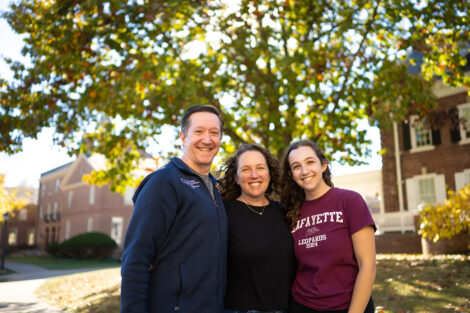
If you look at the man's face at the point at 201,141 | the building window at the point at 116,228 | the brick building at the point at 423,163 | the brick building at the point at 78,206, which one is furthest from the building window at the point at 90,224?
Answer: the man's face at the point at 201,141

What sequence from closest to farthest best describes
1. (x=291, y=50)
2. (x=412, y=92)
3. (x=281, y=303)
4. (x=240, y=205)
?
1. (x=281, y=303)
2. (x=240, y=205)
3. (x=412, y=92)
4. (x=291, y=50)

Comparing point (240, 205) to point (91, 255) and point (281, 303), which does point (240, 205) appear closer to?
point (281, 303)

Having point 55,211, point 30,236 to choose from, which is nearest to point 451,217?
point 55,211

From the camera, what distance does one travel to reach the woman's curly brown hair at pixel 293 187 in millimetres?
3446

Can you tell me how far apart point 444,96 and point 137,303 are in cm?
2154

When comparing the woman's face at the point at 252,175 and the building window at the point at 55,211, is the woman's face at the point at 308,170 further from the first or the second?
the building window at the point at 55,211

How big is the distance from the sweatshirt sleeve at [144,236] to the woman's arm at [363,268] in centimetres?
135

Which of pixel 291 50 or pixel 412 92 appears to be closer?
pixel 412 92

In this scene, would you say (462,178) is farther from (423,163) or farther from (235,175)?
(235,175)

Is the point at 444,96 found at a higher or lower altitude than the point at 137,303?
higher

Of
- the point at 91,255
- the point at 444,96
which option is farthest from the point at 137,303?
the point at 91,255

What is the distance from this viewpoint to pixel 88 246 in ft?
104

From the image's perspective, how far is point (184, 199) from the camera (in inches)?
112

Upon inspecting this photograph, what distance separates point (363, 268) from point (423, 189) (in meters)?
19.6
